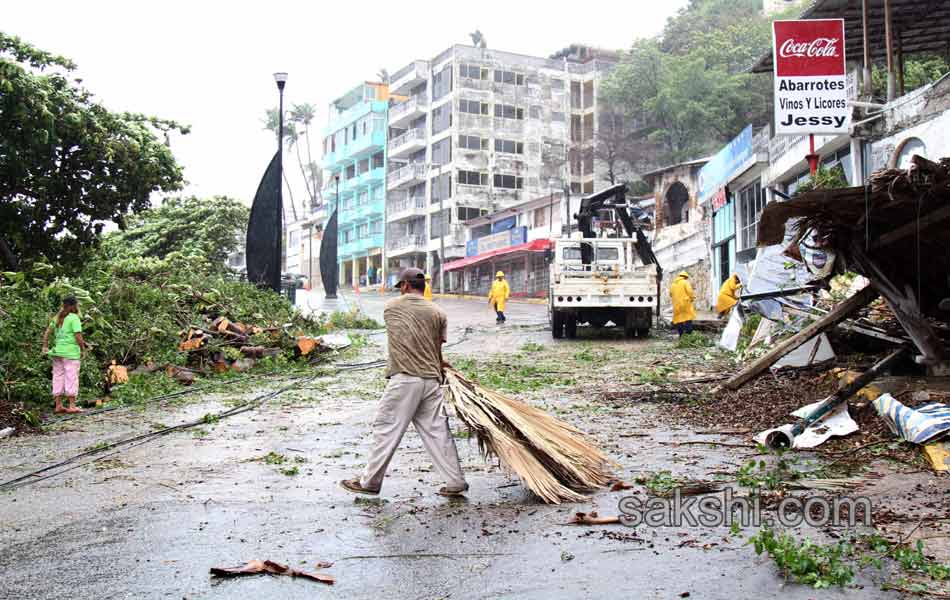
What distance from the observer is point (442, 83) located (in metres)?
63.6

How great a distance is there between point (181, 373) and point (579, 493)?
9539 millimetres

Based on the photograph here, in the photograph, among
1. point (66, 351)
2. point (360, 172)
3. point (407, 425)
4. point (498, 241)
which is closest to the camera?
point (407, 425)

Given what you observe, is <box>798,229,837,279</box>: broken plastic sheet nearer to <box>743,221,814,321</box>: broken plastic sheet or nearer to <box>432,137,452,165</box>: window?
<box>743,221,814,321</box>: broken plastic sheet

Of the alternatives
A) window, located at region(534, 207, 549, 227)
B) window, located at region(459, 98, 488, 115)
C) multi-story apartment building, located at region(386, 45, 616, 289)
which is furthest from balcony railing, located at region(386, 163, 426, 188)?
window, located at region(534, 207, 549, 227)

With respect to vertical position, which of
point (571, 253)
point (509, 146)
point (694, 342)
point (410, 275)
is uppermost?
point (509, 146)

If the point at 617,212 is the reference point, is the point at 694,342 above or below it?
below

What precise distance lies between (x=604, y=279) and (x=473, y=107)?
142 feet

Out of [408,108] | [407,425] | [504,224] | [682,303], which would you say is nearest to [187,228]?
[682,303]

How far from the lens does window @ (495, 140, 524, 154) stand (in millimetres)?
62688

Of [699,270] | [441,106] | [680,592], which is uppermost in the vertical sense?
[441,106]

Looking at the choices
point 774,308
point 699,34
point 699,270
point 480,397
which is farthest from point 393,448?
point 699,34

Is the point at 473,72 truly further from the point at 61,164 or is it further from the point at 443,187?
A: the point at 61,164

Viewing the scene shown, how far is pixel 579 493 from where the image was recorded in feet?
20.3

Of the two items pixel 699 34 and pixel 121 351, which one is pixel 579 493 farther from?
pixel 699 34
